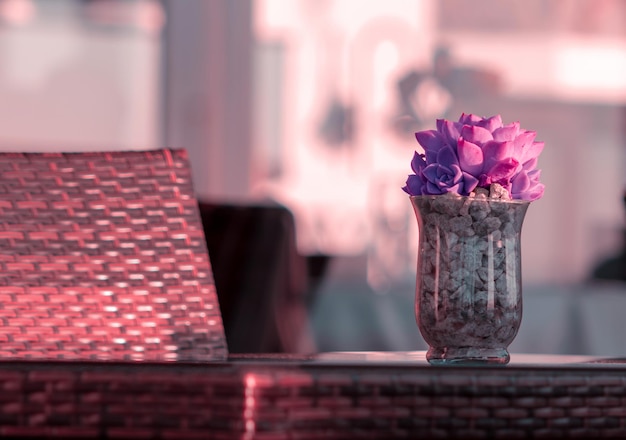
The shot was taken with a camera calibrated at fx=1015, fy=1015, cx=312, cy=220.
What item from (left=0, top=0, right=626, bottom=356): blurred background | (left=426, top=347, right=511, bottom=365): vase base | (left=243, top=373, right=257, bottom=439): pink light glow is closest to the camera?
(left=243, top=373, right=257, bottom=439): pink light glow

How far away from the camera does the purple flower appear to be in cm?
78

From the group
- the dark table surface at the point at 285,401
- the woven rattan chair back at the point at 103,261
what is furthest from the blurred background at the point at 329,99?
the dark table surface at the point at 285,401

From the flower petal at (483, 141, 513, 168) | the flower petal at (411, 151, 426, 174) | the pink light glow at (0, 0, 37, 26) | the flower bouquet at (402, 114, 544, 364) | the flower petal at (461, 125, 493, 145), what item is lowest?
the flower bouquet at (402, 114, 544, 364)

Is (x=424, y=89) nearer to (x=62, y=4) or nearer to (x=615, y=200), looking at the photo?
(x=615, y=200)

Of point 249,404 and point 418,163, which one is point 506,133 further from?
point 249,404

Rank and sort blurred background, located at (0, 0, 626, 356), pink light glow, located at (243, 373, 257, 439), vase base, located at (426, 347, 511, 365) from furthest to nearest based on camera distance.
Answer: blurred background, located at (0, 0, 626, 356) → vase base, located at (426, 347, 511, 365) → pink light glow, located at (243, 373, 257, 439)

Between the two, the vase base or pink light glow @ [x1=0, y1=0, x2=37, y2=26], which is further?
pink light glow @ [x1=0, y1=0, x2=37, y2=26]

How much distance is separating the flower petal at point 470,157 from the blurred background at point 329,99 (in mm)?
3477

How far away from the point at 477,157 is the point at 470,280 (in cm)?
10

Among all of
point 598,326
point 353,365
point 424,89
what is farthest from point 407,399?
point 424,89

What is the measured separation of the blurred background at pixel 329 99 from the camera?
4.46 m

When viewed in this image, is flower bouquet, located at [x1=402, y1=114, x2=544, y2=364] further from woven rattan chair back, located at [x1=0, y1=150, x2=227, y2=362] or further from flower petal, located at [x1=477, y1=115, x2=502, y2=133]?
woven rattan chair back, located at [x1=0, y1=150, x2=227, y2=362]

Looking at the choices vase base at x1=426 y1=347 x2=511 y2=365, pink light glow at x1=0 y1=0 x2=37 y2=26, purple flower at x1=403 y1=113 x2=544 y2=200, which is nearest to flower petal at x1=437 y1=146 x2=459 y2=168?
purple flower at x1=403 y1=113 x2=544 y2=200

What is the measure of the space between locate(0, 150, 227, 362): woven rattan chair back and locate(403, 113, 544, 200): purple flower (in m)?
0.21
